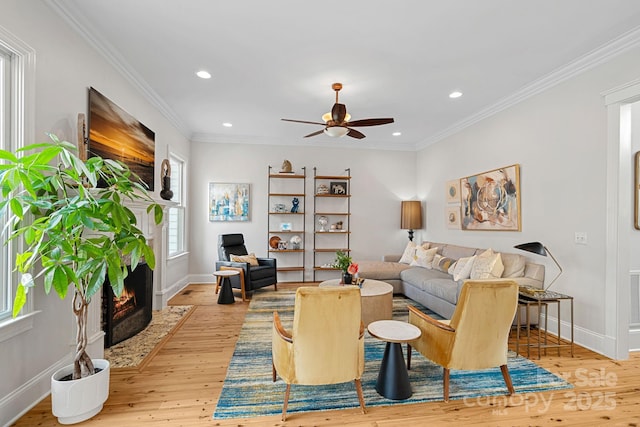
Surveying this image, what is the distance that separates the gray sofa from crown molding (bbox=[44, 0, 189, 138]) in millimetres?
3820

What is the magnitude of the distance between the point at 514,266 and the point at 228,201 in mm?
4771

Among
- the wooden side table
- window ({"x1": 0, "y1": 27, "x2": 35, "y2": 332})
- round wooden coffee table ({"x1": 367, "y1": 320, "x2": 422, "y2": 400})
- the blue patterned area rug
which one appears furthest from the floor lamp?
window ({"x1": 0, "y1": 27, "x2": 35, "y2": 332})

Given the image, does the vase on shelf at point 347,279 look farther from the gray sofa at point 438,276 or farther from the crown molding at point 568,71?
the crown molding at point 568,71

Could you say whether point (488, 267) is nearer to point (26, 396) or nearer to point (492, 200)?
point (492, 200)

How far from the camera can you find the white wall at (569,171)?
2959 millimetres

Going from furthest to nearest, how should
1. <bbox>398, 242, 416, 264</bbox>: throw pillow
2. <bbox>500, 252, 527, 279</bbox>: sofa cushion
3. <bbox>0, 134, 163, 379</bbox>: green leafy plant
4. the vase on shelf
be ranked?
1. <bbox>398, 242, 416, 264</bbox>: throw pillow
2. the vase on shelf
3. <bbox>500, 252, 527, 279</bbox>: sofa cushion
4. <bbox>0, 134, 163, 379</bbox>: green leafy plant

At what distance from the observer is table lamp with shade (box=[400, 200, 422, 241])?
6250mm

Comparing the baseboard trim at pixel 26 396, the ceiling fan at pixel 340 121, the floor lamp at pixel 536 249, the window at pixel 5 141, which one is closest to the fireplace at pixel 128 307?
the baseboard trim at pixel 26 396

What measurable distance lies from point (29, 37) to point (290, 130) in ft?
12.4

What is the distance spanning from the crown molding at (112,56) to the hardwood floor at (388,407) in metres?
2.84

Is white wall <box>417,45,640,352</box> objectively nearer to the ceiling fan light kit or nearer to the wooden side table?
the ceiling fan light kit

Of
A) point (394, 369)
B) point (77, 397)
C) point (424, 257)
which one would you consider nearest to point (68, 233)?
point (77, 397)

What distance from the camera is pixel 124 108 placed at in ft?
11.2

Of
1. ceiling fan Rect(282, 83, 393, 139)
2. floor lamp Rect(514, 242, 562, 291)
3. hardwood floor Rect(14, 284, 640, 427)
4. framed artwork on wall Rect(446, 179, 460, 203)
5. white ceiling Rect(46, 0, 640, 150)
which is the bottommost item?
hardwood floor Rect(14, 284, 640, 427)
